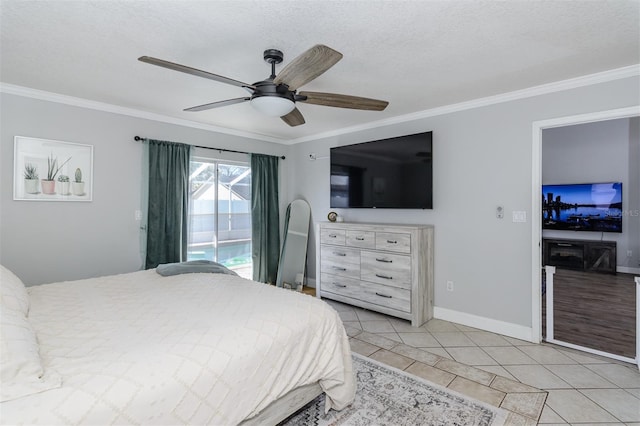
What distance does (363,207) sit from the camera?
4.22 metres

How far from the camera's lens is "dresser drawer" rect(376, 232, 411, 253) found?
343cm

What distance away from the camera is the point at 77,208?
10.7ft

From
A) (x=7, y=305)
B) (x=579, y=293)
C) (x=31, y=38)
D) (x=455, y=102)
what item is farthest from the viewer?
(x=579, y=293)

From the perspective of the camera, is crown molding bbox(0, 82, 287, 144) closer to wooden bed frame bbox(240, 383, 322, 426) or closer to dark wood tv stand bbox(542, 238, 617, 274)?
wooden bed frame bbox(240, 383, 322, 426)

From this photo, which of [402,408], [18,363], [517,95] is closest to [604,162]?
[517,95]

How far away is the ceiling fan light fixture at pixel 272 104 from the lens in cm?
203

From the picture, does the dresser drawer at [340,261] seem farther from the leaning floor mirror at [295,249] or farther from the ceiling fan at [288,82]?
the ceiling fan at [288,82]

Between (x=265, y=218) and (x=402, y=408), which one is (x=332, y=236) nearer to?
(x=265, y=218)

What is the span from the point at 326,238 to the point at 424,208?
135cm

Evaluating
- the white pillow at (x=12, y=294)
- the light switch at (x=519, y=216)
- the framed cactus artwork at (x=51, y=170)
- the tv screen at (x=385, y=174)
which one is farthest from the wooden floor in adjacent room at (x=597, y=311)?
the framed cactus artwork at (x=51, y=170)

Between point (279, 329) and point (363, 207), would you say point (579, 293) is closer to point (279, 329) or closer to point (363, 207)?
point (363, 207)

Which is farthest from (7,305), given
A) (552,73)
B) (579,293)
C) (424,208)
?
(579,293)

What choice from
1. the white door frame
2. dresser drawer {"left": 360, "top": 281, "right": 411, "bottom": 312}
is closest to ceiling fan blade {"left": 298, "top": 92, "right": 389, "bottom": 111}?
the white door frame

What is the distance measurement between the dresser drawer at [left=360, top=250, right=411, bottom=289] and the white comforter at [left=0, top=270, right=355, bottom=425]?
5.46 feet
